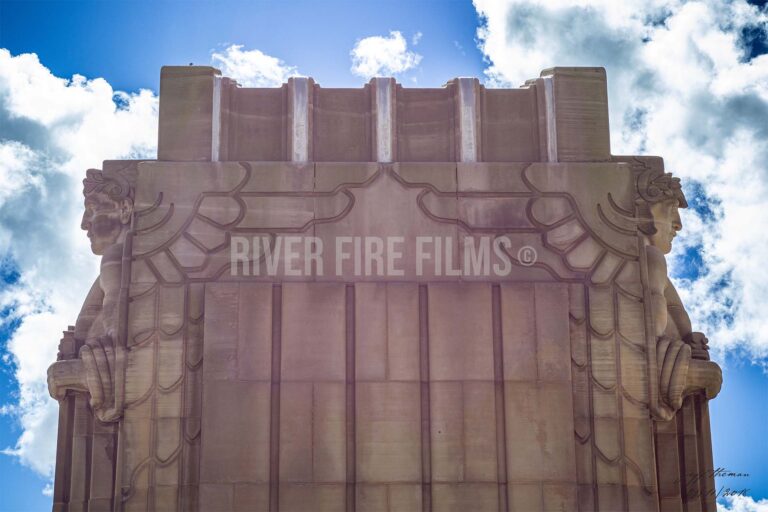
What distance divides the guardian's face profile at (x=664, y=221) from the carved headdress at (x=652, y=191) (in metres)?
0.10

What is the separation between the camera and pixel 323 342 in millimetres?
24234

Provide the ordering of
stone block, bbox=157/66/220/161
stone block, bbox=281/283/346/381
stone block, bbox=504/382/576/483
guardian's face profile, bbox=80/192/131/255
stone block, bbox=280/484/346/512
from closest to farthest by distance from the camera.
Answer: stone block, bbox=280/484/346/512 → stone block, bbox=504/382/576/483 → stone block, bbox=281/283/346/381 → stone block, bbox=157/66/220/161 → guardian's face profile, bbox=80/192/131/255

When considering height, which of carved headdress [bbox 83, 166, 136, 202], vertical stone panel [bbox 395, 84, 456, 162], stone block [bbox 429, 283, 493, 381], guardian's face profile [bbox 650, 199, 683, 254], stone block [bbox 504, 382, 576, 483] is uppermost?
vertical stone panel [bbox 395, 84, 456, 162]

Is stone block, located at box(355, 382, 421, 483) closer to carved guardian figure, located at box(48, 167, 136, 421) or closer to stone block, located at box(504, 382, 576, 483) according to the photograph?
stone block, located at box(504, 382, 576, 483)

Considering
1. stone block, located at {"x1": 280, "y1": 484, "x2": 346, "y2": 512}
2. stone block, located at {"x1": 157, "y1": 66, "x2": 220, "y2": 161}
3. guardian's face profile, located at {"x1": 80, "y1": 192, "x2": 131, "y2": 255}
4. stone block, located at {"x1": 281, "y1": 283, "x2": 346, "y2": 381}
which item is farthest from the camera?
guardian's face profile, located at {"x1": 80, "y1": 192, "x2": 131, "y2": 255}

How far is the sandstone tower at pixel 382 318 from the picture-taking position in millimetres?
23781

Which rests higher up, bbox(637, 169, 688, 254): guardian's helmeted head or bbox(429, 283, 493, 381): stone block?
bbox(637, 169, 688, 254): guardian's helmeted head

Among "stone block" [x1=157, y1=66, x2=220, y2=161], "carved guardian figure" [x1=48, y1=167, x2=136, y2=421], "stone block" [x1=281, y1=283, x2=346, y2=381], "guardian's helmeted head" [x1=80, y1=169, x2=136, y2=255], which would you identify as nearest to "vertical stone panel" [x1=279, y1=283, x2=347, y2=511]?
"stone block" [x1=281, y1=283, x2=346, y2=381]

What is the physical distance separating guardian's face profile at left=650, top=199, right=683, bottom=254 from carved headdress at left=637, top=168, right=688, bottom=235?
0.34 ft

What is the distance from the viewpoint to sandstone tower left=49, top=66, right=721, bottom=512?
23781mm

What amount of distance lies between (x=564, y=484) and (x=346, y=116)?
831 cm

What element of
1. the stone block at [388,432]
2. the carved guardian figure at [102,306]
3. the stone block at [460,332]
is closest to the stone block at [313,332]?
the stone block at [388,432]

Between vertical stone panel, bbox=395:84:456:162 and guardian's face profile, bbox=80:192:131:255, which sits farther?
guardian's face profile, bbox=80:192:131:255

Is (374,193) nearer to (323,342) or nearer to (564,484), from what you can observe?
(323,342)
